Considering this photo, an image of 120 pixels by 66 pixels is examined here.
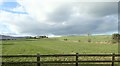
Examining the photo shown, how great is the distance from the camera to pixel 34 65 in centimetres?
1852

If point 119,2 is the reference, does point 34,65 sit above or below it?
below

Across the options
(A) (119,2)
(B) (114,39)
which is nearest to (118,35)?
(B) (114,39)

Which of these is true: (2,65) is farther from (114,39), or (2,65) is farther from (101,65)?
(114,39)

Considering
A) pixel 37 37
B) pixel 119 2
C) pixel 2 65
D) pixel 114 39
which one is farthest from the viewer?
pixel 37 37

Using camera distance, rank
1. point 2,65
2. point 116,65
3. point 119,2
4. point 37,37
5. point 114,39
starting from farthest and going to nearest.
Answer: point 37,37 → point 114,39 → point 119,2 → point 116,65 → point 2,65

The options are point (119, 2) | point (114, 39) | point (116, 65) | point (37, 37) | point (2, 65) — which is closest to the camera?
point (2, 65)

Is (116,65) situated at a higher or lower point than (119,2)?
lower

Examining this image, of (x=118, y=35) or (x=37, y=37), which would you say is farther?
(x=37, y=37)

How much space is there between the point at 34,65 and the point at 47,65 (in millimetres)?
1047

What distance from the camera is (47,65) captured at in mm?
18797

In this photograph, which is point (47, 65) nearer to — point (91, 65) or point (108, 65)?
point (91, 65)

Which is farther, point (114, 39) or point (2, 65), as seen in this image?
point (114, 39)

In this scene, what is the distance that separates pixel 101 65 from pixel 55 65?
12.4 ft

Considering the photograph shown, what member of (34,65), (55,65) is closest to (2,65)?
(34,65)
